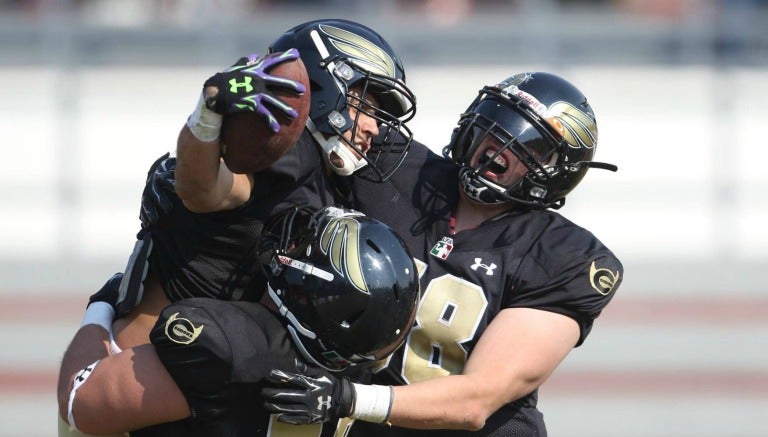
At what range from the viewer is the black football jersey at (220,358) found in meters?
2.44

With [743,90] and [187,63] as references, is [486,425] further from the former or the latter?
[743,90]

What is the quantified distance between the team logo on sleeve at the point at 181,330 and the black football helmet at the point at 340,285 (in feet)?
0.71

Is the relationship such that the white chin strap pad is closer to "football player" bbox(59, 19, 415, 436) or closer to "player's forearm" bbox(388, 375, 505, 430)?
"football player" bbox(59, 19, 415, 436)

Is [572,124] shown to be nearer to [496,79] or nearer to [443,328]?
[443,328]

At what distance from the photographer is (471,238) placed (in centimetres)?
309

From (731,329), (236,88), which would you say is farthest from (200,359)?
(731,329)

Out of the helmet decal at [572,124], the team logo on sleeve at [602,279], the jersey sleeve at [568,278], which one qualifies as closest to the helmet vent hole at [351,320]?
the jersey sleeve at [568,278]

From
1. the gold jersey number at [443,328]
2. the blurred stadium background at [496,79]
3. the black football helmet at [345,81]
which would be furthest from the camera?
the blurred stadium background at [496,79]

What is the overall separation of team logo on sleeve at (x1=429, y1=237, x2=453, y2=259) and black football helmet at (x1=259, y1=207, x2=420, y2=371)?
43 centimetres

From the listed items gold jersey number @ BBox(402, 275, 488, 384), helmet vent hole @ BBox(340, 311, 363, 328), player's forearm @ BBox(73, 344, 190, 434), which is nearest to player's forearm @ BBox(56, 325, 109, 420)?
player's forearm @ BBox(73, 344, 190, 434)

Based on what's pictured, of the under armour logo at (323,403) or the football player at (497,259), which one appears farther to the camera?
the football player at (497,259)

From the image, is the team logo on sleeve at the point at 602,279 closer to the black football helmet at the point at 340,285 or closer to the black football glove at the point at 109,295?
the black football helmet at the point at 340,285

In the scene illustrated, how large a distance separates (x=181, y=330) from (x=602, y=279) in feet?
3.76

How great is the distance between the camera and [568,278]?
2.99 m
